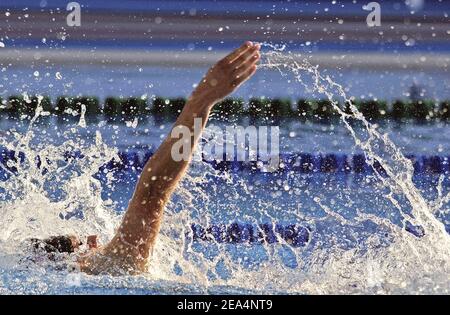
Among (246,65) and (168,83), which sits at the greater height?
(168,83)

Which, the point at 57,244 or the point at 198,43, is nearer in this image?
the point at 57,244

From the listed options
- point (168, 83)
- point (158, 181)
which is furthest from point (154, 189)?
point (168, 83)

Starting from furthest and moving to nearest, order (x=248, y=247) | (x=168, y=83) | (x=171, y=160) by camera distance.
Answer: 1. (x=168, y=83)
2. (x=248, y=247)
3. (x=171, y=160)

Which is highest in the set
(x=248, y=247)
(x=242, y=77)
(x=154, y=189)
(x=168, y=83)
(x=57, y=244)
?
(x=168, y=83)

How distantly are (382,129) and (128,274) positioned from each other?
176 inches

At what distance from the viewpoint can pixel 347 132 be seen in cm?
572

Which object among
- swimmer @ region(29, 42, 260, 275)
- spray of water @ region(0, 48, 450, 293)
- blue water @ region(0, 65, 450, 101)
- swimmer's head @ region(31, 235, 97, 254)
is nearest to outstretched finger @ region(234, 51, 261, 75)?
swimmer @ region(29, 42, 260, 275)

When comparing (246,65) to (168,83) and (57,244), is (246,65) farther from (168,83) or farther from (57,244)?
(168,83)

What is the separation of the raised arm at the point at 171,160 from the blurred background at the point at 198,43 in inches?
190

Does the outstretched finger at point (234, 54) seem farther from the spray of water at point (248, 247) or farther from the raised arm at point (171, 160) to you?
the spray of water at point (248, 247)

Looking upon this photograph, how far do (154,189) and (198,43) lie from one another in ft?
17.0

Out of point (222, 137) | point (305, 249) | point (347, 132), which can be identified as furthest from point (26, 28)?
point (305, 249)

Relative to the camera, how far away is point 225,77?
1.56 m

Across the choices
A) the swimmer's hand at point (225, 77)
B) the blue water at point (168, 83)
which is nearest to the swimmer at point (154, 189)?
the swimmer's hand at point (225, 77)
